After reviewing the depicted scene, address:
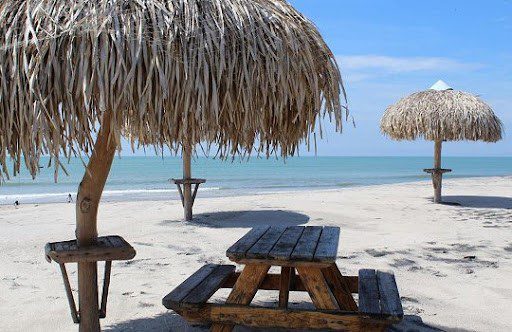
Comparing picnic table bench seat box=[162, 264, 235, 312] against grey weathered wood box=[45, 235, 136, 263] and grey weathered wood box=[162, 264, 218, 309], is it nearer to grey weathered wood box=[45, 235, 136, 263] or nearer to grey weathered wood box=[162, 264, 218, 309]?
grey weathered wood box=[162, 264, 218, 309]

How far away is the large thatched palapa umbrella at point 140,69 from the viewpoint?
230cm

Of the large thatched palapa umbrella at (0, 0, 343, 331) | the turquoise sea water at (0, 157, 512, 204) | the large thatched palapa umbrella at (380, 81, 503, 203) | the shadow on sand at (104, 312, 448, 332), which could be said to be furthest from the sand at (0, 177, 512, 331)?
the large thatched palapa umbrella at (0, 0, 343, 331)

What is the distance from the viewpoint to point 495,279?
4750 millimetres

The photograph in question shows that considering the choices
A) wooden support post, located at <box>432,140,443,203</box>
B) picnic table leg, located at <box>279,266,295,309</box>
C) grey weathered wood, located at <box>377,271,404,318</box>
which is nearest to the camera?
grey weathered wood, located at <box>377,271,404,318</box>

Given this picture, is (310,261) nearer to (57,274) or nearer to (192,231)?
(57,274)

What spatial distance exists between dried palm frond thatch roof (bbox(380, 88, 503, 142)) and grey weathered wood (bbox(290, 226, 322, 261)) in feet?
23.1

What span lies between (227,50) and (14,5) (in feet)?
3.35

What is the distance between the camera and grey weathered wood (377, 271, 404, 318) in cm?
267

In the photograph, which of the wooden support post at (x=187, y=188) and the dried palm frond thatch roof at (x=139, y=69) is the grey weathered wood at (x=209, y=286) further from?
the wooden support post at (x=187, y=188)

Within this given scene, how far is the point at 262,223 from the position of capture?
812 cm

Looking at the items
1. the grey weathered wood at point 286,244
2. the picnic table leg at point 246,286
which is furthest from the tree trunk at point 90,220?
the grey weathered wood at point 286,244

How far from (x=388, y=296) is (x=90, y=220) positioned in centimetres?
170

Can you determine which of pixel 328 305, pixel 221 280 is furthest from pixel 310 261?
pixel 221 280

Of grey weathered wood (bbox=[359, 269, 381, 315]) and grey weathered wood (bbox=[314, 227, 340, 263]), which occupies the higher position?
grey weathered wood (bbox=[314, 227, 340, 263])
